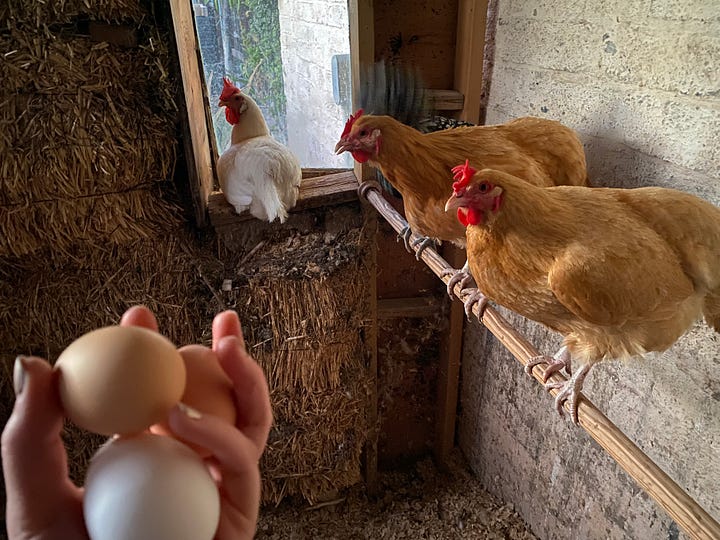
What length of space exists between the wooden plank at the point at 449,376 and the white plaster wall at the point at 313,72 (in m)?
0.65

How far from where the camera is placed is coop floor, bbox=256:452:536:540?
6.15ft

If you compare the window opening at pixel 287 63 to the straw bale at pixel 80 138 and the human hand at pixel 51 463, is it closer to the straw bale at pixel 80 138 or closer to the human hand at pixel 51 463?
the straw bale at pixel 80 138

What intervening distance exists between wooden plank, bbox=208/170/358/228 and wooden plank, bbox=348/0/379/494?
6cm

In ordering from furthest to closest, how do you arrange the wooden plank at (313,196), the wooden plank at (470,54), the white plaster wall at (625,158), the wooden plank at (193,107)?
1. the wooden plank at (313,196)
2. the wooden plank at (470,54)
3. the wooden plank at (193,107)
4. the white plaster wall at (625,158)

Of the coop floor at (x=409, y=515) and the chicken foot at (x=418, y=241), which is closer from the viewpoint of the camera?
the chicken foot at (x=418, y=241)

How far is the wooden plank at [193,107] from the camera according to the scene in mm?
1378

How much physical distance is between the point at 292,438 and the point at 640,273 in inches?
52.9

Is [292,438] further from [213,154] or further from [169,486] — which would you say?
[169,486]

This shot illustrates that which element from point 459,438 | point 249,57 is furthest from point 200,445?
point 459,438

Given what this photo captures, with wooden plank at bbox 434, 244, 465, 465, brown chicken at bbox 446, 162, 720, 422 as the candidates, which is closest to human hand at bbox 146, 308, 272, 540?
brown chicken at bbox 446, 162, 720, 422

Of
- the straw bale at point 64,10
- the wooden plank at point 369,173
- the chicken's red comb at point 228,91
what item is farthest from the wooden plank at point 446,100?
the straw bale at point 64,10

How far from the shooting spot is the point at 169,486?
0.36 metres

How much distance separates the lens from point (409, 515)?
6.55 feet

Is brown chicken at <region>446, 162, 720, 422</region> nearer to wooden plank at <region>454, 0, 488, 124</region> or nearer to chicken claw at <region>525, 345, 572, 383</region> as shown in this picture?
chicken claw at <region>525, 345, 572, 383</region>
